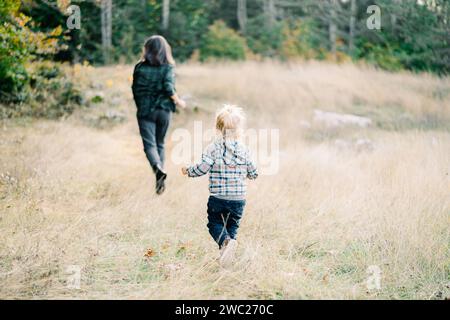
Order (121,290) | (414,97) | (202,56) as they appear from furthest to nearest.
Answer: (202,56) < (414,97) < (121,290)

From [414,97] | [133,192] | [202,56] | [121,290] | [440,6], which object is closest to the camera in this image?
[121,290]

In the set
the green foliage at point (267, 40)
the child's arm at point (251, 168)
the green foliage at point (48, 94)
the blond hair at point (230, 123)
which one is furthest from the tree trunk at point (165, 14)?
the child's arm at point (251, 168)

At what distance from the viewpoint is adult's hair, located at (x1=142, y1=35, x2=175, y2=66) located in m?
5.36

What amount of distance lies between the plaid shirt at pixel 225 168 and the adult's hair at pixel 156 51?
2185 millimetres

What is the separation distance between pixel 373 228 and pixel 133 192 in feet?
8.75

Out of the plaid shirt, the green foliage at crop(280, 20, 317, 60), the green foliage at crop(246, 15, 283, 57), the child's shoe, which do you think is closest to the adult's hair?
the plaid shirt

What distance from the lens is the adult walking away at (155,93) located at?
212 inches

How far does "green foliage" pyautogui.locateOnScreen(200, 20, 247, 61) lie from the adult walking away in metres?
18.7

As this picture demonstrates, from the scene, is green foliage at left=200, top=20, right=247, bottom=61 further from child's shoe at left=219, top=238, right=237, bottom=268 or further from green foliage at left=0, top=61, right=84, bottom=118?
child's shoe at left=219, top=238, right=237, bottom=268

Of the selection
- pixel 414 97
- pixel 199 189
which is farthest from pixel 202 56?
pixel 199 189

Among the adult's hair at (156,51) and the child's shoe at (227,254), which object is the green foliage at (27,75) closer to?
the adult's hair at (156,51)

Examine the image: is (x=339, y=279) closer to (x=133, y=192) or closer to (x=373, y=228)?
(x=373, y=228)
